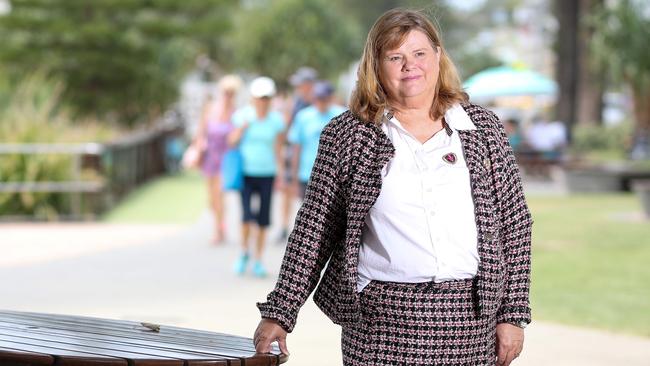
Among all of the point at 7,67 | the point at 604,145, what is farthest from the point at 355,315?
the point at 604,145

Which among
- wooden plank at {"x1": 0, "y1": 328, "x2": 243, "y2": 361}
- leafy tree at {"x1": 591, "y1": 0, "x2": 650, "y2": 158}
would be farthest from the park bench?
wooden plank at {"x1": 0, "y1": 328, "x2": 243, "y2": 361}

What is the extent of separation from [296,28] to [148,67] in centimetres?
1840

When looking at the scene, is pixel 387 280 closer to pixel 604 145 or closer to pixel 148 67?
pixel 148 67

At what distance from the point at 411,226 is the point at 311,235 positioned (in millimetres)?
314

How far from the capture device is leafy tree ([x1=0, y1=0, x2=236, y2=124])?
3559 centimetres

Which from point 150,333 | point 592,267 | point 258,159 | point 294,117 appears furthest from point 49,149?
point 150,333

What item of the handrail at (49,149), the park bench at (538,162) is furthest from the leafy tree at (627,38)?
the handrail at (49,149)

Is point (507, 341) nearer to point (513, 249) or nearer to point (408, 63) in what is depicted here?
point (513, 249)

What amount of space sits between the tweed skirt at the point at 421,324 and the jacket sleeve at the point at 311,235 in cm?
19

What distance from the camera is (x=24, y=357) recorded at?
3613 mm

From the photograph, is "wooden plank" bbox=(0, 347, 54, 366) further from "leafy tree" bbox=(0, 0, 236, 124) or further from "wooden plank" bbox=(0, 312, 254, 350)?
"leafy tree" bbox=(0, 0, 236, 124)

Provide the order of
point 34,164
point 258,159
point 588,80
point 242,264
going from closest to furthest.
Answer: point 242,264
point 258,159
point 34,164
point 588,80

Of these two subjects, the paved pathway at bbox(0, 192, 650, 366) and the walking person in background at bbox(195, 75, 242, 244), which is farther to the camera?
the walking person in background at bbox(195, 75, 242, 244)

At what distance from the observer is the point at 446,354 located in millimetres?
3934
